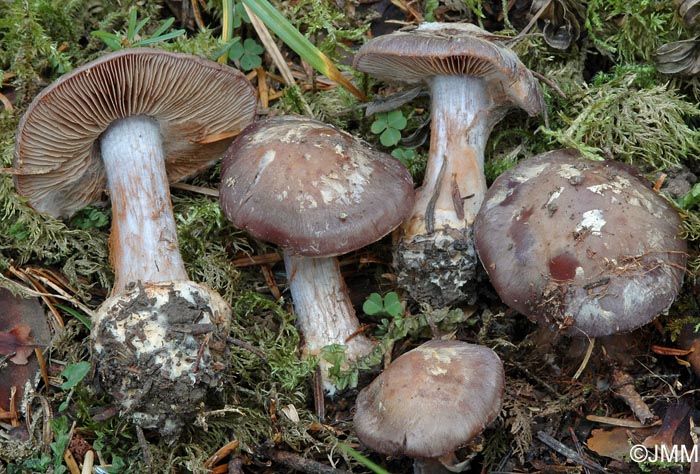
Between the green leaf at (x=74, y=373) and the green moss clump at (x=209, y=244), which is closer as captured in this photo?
the green leaf at (x=74, y=373)

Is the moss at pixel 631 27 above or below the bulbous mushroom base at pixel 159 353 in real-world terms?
above

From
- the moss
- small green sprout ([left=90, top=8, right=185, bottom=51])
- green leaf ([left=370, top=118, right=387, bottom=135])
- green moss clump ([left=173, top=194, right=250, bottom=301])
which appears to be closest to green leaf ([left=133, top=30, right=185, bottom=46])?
small green sprout ([left=90, top=8, right=185, bottom=51])

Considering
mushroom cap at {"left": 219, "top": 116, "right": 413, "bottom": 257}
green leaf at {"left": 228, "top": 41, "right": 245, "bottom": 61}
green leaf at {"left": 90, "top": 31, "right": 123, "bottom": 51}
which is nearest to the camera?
mushroom cap at {"left": 219, "top": 116, "right": 413, "bottom": 257}

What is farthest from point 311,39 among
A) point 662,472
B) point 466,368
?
point 662,472

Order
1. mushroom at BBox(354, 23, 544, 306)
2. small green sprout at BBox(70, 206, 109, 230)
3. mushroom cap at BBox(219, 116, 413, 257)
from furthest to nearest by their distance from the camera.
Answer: small green sprout at BBox(70, 206, 109, 230)
mushroom at BBox(354, 23, 544, 306)
mushroom cap at BBox(219, 116, 413, 257)

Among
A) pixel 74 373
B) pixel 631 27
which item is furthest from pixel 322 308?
pixel 631 27

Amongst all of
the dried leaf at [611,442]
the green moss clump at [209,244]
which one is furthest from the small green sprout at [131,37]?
the dried leaf at [611,442]

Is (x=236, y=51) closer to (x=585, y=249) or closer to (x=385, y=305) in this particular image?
(x=385, y=305)

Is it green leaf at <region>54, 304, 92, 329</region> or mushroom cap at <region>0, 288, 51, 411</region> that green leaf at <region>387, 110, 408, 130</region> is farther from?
mushroom cap at <region>0, 288, 51, 411</region>

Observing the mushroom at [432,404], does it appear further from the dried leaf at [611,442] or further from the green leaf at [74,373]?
the green leaf at [74,373]
